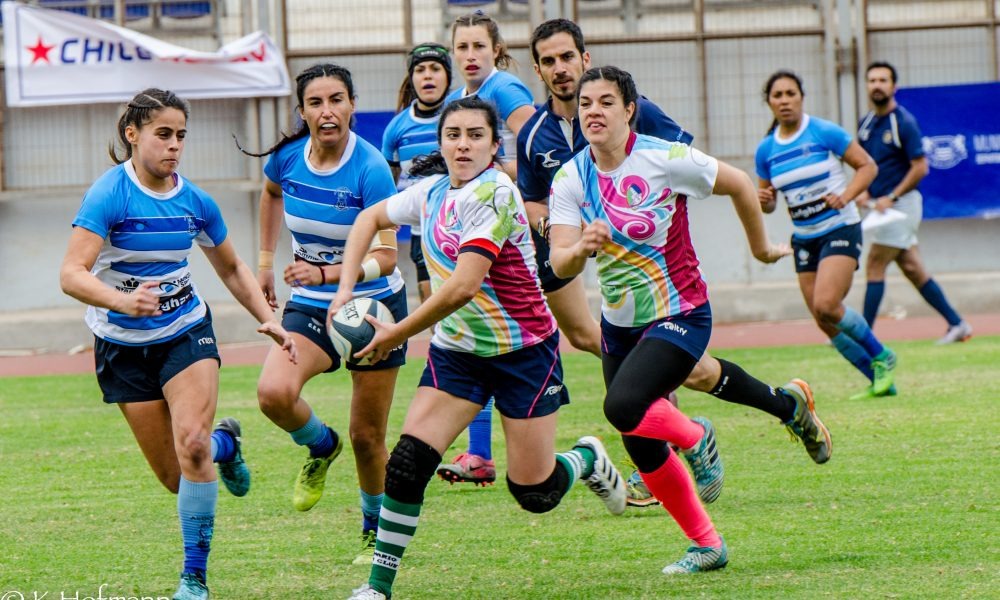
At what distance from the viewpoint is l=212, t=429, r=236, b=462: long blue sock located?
6309mm

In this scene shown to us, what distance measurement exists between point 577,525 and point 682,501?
104 centimetres

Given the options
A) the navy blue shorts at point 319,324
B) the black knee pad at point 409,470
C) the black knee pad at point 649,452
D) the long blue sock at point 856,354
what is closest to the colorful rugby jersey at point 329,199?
the navy blue shorts at point 319,324

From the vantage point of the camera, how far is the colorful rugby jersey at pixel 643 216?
17.7 feet

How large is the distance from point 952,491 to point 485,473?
234 cm

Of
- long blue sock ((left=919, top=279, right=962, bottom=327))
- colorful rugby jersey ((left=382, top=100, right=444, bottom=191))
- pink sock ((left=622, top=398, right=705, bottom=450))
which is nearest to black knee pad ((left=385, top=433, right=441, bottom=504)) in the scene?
pink sock ((left=622, top=398, right=705, bottom=450))

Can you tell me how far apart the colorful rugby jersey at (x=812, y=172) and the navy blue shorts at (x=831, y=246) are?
0.04 meters

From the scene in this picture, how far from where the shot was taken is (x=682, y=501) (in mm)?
5504

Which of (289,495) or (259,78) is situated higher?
(259,78)

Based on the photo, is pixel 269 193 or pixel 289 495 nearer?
pixel 269 193

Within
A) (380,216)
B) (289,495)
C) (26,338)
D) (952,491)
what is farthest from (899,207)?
(26,338)

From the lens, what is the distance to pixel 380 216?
555 centimetres

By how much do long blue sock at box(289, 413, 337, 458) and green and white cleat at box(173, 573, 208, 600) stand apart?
125 centimetres

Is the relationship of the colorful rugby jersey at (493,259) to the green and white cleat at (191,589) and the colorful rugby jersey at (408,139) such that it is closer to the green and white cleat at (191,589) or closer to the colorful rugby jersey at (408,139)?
the green and white cleat at (191,589)

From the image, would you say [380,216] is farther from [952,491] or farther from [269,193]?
[952,491]
